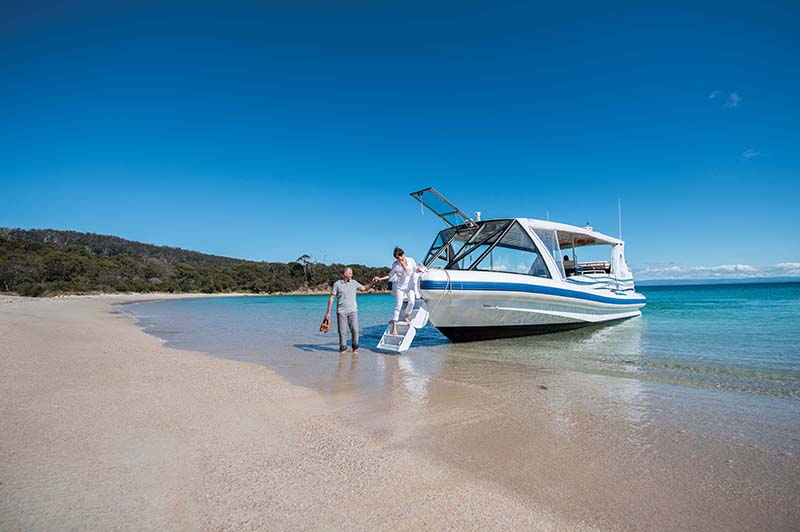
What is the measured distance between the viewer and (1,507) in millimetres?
2322

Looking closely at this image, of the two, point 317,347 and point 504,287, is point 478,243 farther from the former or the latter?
point 317,347

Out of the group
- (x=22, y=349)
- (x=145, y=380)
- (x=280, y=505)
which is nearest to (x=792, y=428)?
(x=280, y=505)

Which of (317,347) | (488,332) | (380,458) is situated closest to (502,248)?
(488,332)

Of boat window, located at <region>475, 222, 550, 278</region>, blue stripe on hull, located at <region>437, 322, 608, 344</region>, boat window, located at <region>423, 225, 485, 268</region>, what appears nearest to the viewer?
blue stripe on hull, located at <region>437, 322, 608, 344</region>

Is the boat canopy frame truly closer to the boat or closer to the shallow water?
the boat

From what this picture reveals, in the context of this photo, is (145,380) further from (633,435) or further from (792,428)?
(792,428)

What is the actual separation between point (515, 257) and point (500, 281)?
5.07 feet

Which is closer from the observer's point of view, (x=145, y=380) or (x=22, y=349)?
(x=145, y=380)

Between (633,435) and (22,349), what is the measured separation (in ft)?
36.2

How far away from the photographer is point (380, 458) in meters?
3.14

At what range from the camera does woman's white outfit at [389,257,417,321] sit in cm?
867

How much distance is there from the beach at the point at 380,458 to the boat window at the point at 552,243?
624cm

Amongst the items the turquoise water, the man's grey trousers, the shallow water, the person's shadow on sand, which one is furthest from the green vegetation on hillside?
the shallow water

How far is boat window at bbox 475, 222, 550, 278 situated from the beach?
17.2 ft
